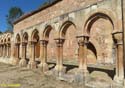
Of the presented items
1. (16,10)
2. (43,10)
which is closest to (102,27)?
(43,10)

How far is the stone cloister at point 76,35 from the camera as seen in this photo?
697 cm

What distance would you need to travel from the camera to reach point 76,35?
8711mm

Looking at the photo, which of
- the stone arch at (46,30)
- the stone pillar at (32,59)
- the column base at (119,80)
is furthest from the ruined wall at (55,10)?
the column base at (119,80)

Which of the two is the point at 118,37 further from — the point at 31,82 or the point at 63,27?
the point at 31,82

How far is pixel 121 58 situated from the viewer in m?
6.64

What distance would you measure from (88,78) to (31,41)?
21.1ft

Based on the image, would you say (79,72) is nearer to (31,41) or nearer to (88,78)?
(88,78)

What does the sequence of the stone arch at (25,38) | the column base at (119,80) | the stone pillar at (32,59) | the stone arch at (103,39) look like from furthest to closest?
the stone arch at (25,38) < the stone arch at (103,39) < the stone pillar at (32,59) < the column base at (119,80)

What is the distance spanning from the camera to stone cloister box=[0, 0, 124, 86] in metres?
6.97

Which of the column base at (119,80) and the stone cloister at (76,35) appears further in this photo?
the stone cloister at (76,35)

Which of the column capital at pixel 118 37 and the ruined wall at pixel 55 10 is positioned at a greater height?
the ruined wall at pixel 55 10

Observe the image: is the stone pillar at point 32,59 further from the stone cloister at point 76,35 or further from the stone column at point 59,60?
the stone column at point 59,60

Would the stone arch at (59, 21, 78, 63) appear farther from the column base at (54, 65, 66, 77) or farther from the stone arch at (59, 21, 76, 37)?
the column base at (54, 65, 66, 77)

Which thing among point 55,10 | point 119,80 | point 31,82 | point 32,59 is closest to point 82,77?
point 119,80
